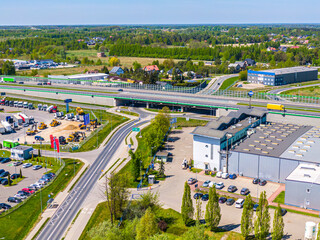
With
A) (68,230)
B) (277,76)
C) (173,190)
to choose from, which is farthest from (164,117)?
(277,76)

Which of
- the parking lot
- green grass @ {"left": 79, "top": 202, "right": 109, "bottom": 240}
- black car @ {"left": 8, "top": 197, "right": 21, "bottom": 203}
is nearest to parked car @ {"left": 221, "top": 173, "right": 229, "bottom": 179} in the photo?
green grass @ {"left": 79, "top": 202, "right": 109, "bottom": 240}

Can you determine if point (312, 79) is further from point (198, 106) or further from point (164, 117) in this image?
point (164, 117)

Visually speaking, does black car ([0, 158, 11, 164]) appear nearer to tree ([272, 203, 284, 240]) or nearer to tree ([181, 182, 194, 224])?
tree ([181, 182, 194, 224])

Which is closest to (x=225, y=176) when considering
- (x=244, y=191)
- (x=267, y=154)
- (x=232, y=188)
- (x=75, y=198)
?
(x=232, y=188)

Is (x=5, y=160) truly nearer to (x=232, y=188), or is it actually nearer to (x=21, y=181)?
(x=21, y=181)

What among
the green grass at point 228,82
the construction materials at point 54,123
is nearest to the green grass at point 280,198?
the construction materials at point 54,123
